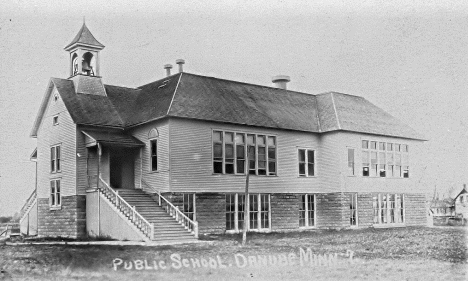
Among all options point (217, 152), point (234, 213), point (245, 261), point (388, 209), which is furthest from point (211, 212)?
point (388, 209)

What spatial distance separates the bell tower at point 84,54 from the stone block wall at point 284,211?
38.8 feet

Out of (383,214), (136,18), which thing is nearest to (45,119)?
(136,18)

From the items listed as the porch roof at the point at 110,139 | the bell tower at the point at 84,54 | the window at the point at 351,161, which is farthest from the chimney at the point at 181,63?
the window at the point at 351,161

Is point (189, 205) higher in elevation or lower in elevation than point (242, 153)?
lower

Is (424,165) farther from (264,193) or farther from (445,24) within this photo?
(445,24)

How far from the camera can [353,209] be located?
1432 inches

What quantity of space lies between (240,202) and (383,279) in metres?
14.7

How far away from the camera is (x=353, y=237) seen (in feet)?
96.9

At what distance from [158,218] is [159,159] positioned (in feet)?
11.4

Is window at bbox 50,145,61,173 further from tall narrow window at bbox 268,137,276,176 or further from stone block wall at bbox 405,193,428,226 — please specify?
stone block wall at bbox 405,193,428,226

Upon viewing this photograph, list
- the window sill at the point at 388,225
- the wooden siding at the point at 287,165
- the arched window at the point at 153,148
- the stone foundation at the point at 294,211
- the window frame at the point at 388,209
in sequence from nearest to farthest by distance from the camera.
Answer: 1. the wooden siding at the point at 287,165
2. the stone foundation at the point at 294,211
3. the arched window at the point at 153,148
4. the window sill at the point at 388,225
5. the window frame at the point at 388,209

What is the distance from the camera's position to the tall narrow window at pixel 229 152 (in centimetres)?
3151

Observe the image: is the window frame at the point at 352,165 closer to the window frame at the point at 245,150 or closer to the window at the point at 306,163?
the window at the point at 306,163

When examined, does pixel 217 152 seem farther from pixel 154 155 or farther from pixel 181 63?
pixel 181 63
